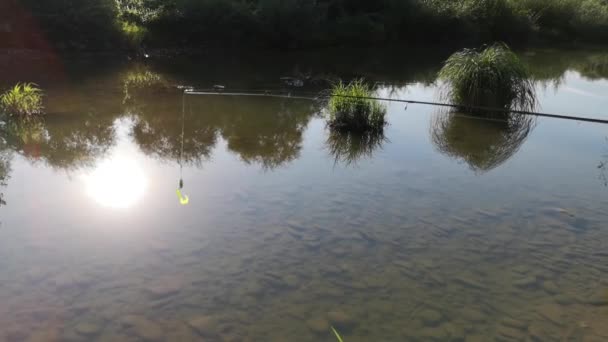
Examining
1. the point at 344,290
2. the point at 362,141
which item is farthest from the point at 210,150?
the point at 344,290

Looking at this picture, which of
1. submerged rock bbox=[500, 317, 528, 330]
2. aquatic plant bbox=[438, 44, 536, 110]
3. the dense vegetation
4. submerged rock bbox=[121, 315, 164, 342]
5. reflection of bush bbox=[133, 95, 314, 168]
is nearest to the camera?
submerged rock bbox=[121, 315, 164, 342]

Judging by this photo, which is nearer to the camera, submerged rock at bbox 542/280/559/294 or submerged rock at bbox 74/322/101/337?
submerged rock at bbox 74/322/101/337

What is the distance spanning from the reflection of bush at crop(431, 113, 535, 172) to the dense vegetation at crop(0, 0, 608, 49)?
13683mm

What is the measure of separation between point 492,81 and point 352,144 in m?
3.81

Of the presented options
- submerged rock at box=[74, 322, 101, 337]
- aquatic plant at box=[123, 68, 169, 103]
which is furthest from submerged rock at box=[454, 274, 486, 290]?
aquatic plant at box=[123, 68, 169, 103]

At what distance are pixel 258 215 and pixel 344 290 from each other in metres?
1.75

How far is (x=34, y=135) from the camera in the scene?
8.88 m

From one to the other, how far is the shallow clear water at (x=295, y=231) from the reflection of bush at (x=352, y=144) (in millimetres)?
61

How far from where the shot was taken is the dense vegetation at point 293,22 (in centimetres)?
1817

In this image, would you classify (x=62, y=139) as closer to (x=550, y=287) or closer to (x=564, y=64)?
(x=550, y=287)

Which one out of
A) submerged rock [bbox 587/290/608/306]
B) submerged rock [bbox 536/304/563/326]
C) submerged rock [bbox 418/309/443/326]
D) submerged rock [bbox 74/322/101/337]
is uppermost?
submerged rock [bbox 587/290/608/306]

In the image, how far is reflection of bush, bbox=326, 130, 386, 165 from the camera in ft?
27.8

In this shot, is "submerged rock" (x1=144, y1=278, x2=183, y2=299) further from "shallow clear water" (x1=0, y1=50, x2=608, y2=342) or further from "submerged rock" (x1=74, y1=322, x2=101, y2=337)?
"submerged rock" (x1=74, y1=322, x2=101, y2=337)

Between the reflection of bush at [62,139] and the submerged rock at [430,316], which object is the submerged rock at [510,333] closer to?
the submerged rock at [430,316]
